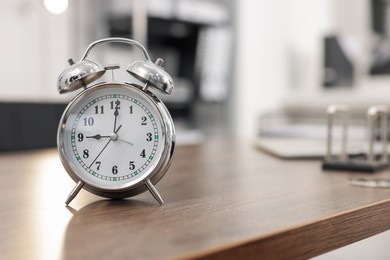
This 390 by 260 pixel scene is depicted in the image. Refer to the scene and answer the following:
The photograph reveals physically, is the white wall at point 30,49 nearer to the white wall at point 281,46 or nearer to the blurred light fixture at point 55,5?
the blurred light fixture at point 55,5

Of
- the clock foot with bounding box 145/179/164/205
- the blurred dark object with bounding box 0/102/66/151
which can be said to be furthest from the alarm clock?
Answer: the blurred dark object with bounding box 0/102/66/151

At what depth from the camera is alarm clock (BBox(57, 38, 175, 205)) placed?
2.12 feet

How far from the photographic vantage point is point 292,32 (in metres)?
4.66

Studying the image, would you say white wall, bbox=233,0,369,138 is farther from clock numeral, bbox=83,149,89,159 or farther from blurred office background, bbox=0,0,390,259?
clock numeral, bbox=83,149,89,159

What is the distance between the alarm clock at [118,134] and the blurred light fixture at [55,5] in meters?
2.25

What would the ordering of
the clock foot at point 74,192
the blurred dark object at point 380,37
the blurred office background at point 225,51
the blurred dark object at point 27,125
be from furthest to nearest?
the blurred dark object at point 380,37 < the blurred office background at point 225,51 < the blurred dark object at point 27,125 < the clock foot at point 74,192

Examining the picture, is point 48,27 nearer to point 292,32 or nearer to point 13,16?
point 13,16

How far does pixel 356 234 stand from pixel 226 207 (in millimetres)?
163

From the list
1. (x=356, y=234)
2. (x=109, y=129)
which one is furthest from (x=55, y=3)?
(x=356, y=234)

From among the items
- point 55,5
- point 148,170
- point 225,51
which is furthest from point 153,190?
point 225,51

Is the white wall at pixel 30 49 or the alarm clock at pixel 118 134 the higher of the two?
the white wall at pixel 30 49

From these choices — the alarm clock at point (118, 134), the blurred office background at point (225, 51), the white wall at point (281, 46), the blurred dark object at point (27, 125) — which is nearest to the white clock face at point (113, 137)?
the alarm clock at point (118, 134)

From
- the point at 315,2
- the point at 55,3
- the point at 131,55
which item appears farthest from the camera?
the point at 315,2

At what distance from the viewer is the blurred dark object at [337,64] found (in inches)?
160
